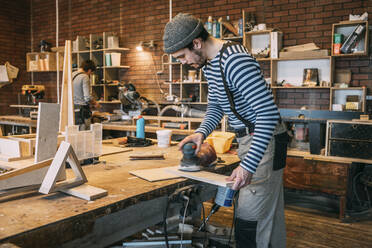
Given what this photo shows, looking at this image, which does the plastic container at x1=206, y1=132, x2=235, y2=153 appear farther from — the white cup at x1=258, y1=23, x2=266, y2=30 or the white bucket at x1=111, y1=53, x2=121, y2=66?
the white bucket at x1=111, y1=53, x2=121, y2=66

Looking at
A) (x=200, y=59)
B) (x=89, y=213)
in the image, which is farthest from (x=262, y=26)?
(x=89, y=213)

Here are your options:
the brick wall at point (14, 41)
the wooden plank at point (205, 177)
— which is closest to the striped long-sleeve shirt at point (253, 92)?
the wooden plank at point (205, 177)

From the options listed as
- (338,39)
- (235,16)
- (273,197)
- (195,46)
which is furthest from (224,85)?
(235,16)

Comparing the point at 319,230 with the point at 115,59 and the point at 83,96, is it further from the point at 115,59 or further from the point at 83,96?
the point at 115,59

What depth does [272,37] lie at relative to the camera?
4.78 metres

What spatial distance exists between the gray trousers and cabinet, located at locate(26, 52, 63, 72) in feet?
22.4

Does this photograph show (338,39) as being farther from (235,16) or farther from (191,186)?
(191,186)

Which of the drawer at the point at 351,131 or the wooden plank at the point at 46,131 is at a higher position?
the wooden plank at the point at 46,131

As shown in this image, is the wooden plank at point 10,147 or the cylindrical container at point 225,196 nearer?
the cylindrical container at point 225,196

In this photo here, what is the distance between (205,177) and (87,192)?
1.68ft

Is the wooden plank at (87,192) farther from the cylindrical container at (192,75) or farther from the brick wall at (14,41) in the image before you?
the brick wall at (14,41)

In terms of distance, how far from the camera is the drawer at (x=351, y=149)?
138 inches

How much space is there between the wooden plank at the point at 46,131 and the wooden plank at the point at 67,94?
2.13 feet

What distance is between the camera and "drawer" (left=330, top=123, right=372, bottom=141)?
345 centimetres
